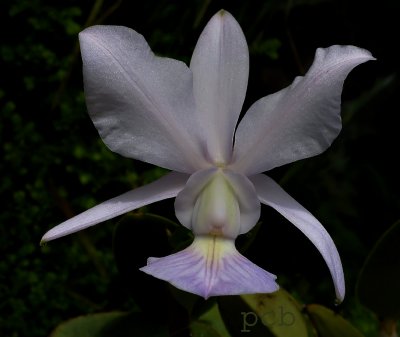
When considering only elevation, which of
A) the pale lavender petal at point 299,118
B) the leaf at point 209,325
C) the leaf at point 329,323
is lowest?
the leaf at point 209,325

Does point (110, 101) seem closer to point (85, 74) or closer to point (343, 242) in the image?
point (85, 74)

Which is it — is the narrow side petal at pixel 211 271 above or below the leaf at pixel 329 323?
above

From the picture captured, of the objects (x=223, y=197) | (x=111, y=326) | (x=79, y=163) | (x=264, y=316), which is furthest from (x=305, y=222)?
(x=79, y=163)

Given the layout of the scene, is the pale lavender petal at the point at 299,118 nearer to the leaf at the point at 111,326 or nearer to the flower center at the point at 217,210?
the flower center at the point at 217,210

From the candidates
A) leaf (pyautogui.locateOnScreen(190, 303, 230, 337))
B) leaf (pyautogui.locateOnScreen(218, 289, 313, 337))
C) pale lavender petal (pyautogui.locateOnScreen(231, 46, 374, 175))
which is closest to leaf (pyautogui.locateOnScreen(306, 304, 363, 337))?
leaf (pyautogui.locateOnScreen(218, 289, 313, 337))

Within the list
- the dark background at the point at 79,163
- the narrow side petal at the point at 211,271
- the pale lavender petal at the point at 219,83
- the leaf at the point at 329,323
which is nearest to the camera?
the narrow side petal at the point at 211,271

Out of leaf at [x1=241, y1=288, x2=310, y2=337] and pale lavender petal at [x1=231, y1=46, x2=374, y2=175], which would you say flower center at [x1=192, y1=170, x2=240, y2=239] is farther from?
leaf at [x1=241, y1=288, x2=310, y2=337]

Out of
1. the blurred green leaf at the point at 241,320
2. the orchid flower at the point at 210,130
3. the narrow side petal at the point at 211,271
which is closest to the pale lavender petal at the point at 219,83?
the orchid flower at the point at 210,130

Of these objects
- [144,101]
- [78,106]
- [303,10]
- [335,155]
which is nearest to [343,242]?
[335,155]

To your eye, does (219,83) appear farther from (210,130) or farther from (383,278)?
(383,278)
